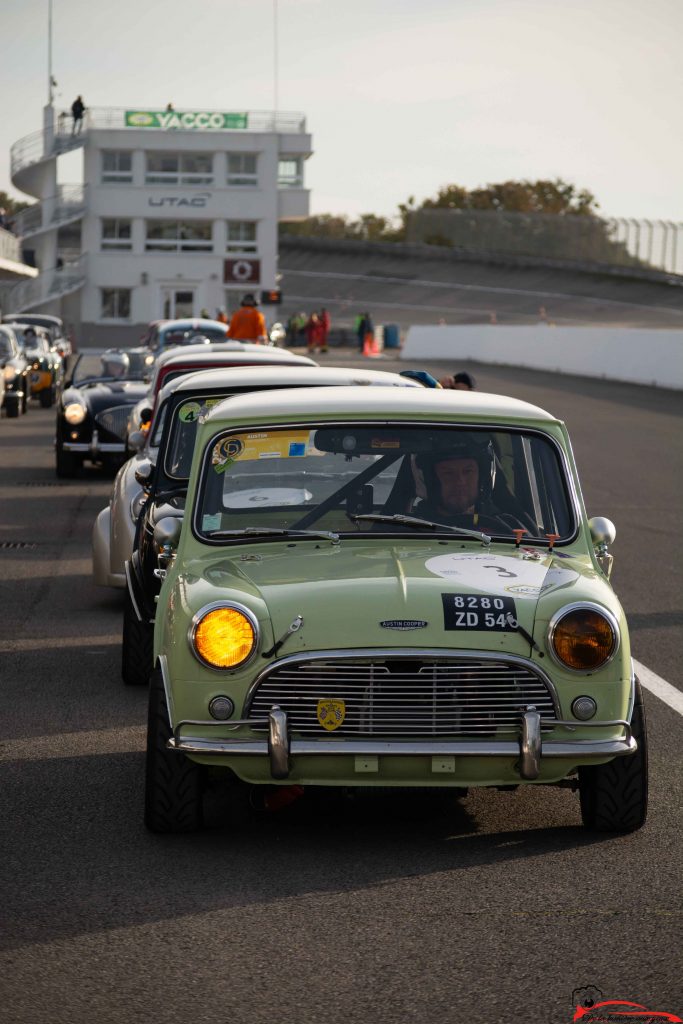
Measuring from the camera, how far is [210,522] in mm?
6367

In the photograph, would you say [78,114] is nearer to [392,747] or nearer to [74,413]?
[74,413]

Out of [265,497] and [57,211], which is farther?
[57,211]

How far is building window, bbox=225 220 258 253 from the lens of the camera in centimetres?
8500

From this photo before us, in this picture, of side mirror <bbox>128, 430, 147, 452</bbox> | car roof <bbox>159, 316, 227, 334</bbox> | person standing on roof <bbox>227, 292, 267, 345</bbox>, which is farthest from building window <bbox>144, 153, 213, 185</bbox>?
side mirror <bbox>128, 430, 147, 452</bbox>

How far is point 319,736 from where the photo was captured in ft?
17.7

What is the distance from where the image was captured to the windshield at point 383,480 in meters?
6.37

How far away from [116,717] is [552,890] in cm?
299

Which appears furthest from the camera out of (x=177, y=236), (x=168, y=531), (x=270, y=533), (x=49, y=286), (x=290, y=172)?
(x=290, y=172)

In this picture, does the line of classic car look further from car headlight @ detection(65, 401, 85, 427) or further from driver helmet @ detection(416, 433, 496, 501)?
car headlight @ detection(65, 401, 85, 427)

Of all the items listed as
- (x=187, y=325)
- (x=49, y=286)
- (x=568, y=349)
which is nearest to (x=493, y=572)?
(x=187, y=325)

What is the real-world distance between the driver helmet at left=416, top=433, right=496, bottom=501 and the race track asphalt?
1.17m

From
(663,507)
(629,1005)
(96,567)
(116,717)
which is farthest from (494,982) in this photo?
(663,507)

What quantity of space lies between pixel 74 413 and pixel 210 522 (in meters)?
12.9

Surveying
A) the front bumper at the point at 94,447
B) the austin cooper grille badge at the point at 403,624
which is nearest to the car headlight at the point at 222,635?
the austin cooper grille badge at the point at 403,624
